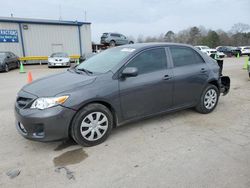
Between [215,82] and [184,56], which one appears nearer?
[184,56]

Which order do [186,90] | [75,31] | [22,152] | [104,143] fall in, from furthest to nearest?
[75,31]
[186,90]
[104,143]
[22,152]

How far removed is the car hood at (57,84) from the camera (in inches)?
127

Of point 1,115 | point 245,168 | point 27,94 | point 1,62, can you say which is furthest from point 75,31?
point 245,168

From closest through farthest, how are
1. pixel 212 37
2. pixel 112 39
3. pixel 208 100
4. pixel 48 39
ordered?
pixel 208 100
pixel 48 39
pixel 112 39
pixel 212 37

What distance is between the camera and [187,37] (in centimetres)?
6050

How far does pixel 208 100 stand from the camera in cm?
490

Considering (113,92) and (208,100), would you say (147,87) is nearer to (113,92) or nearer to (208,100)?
(113,92)

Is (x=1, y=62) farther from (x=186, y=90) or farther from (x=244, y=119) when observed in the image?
(x=244, y=119)

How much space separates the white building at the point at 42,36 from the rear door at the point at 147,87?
1744 cm

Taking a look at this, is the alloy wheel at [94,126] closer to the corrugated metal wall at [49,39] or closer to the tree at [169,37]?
the corrugated metal wall at [49,39]

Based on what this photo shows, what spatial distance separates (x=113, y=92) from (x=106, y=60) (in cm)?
88

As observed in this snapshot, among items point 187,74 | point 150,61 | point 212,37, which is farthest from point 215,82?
point 212,37

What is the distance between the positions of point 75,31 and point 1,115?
68.8 ft

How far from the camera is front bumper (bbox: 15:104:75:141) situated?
3.06 metres
